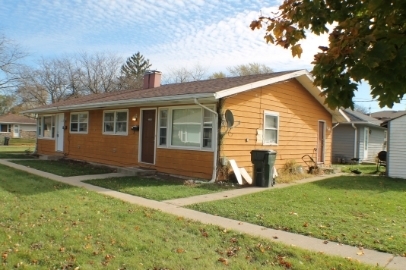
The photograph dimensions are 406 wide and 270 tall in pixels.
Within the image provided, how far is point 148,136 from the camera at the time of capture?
41.8ft

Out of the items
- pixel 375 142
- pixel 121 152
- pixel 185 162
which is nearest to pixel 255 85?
pixel 185 162

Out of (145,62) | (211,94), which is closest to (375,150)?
(211,94)

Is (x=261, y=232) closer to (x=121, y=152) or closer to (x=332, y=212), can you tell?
(x=332, y=212)

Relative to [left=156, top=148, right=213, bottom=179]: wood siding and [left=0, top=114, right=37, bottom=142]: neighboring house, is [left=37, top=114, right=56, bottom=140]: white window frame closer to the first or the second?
[left=156, top=148, right=213, bottom=179]: wood siding

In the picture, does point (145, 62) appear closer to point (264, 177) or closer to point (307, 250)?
point (264, 177)

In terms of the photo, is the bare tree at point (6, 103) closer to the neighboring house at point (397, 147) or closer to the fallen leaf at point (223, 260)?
the neighboring house at point (397, 147)

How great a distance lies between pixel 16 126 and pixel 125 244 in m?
52.0

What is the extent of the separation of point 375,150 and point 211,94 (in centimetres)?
1912

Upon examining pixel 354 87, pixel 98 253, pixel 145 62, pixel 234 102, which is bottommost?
pixel 98 253

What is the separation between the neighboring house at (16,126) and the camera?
4784 centimetres

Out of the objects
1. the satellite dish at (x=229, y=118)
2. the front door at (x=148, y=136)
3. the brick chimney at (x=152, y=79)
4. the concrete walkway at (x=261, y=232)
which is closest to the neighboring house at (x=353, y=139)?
the brick chimney at (x=152, y=79)

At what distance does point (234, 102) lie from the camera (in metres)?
10.8

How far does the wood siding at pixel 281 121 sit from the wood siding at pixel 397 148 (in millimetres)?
3029

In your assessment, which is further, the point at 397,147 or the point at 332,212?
the point at 397,147
